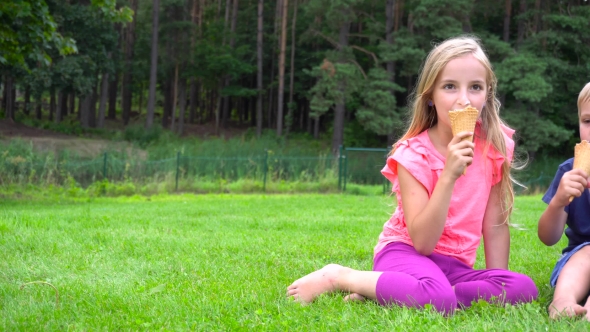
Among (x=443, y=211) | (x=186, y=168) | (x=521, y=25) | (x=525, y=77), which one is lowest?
(x=186, y=168)

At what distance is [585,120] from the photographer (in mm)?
3436

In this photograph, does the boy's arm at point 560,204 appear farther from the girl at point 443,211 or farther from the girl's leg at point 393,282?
the girl's leg at point 393,282

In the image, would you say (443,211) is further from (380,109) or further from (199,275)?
(380,109)

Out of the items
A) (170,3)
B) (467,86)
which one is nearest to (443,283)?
(467,86)

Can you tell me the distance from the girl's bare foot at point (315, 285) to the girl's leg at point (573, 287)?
3.49ft

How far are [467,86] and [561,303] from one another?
3.79 feet

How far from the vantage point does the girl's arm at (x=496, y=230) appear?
3473 millimetres

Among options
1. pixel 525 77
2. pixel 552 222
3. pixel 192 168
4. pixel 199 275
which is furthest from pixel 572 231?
pixel 525 77

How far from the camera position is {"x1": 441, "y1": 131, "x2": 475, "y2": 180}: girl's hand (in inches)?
112

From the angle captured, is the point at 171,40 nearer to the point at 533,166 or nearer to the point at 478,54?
the point at 533,166

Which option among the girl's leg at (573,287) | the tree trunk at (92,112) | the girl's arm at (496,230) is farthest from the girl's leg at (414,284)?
the tree trunk at (92,112)

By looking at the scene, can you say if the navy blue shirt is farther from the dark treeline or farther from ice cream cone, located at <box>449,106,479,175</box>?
the dark treeline

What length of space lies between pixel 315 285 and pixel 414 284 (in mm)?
582

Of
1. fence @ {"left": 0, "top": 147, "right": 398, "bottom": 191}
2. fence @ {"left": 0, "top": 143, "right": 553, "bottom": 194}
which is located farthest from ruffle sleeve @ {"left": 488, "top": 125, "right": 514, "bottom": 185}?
fence @ {"left": 0, "top": 143, "right": 553, "bottom": 194}
